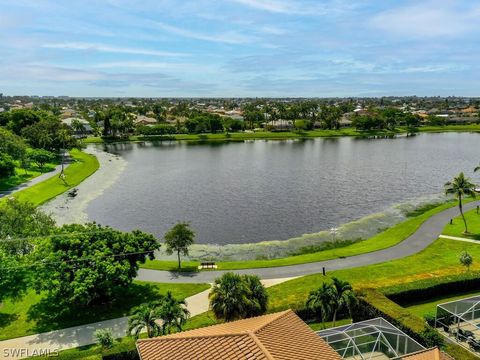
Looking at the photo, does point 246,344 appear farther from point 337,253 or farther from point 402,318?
point 337,253

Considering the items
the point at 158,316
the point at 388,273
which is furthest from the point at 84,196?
the point at 388,273

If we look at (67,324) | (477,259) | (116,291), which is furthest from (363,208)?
(67,324)

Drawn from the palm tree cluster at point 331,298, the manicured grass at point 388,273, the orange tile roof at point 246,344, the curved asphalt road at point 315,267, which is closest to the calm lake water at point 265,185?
the curved asphalt road at point 315,267

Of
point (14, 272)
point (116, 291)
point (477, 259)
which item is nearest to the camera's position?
point (14, 272)

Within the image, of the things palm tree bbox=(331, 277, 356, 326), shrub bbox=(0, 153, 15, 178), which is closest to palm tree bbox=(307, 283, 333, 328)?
palm tree bbox=(331, 277, 356, 326)

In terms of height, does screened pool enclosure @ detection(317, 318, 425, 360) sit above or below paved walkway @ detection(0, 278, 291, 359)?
above

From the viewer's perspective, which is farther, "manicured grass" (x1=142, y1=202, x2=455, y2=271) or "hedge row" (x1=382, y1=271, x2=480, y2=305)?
"manicured grass" (x1=142, y1=202, x2=455, y2=271)

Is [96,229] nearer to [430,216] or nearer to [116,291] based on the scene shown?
[116,291]

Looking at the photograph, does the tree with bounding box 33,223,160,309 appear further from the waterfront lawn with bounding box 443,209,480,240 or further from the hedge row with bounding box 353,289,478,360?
the waterfront lawn with bounding box 443,209,480,240
